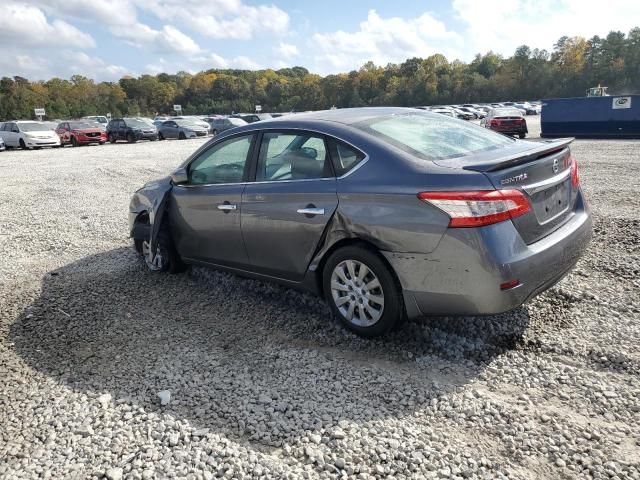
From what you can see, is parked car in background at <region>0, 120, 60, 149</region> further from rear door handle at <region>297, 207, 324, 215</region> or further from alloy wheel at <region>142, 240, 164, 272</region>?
rear door handle at <region>297, 207, 324, 215</region>

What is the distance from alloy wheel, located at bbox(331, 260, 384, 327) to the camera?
12.0 ft

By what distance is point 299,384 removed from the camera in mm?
3373

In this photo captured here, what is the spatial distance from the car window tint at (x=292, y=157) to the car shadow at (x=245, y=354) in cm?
121

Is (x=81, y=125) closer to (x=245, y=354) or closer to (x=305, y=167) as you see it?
(x=305, y=167)

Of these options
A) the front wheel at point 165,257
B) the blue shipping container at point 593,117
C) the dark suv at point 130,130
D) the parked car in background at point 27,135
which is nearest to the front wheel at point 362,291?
the front wheel at point 165,257

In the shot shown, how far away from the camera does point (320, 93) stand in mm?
122125

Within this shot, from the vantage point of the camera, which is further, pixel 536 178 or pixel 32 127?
pixel 32 127

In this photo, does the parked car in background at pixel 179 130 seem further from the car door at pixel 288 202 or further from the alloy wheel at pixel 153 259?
the car door at pixel 288 202

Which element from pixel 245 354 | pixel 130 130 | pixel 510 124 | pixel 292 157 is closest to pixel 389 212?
pixel 292 157

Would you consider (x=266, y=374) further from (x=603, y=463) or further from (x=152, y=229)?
(x=152, y=229)

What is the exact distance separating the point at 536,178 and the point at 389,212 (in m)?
0.99

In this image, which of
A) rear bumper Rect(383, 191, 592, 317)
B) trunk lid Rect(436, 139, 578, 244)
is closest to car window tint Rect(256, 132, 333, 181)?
rear bumper Rect(383, 191, 592, 317)

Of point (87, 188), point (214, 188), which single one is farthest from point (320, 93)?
point (214, 188)

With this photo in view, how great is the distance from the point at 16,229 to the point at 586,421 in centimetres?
850
